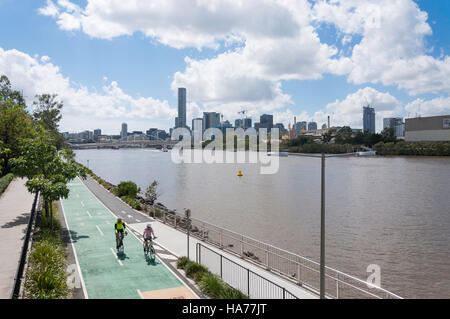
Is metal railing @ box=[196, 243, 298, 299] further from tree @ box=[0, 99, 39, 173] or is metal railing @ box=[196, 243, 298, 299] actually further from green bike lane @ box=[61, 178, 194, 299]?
tree @ box=[0, 99, 39, 173]

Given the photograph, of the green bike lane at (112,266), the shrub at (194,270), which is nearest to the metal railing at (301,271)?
the shrub at (194,270)

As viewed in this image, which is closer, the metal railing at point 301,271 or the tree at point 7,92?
the metal railing at point 301,271

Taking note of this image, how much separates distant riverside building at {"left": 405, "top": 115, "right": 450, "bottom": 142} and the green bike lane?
14784 centimetres

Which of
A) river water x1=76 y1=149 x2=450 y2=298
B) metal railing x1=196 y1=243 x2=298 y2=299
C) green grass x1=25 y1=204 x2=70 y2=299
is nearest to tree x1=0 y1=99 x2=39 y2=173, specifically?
green grass x1=25 y1=204 x2=70 y2=299

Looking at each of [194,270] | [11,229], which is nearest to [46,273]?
[194,270]

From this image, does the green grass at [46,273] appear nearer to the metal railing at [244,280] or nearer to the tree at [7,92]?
the metal railing at [244,280]

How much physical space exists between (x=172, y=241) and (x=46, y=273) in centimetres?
833

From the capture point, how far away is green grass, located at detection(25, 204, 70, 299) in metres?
10.9

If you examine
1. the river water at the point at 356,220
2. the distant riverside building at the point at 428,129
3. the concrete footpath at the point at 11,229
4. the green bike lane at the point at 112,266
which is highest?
the distant riverside building at the point at 428,129

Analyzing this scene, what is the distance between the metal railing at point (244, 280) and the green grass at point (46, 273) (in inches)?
213

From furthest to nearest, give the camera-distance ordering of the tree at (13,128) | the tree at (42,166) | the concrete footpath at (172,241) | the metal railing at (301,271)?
1. the tree at (13,128)
2. the tree at (42,166)
3. the metal railing at (301,271)
4. the concrete footpath at (172,241)

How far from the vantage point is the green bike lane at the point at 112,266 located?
1225cm
